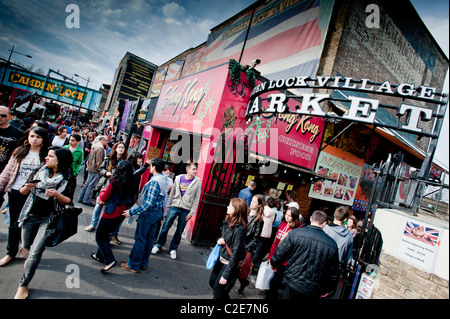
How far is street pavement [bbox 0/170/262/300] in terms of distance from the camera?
2717mm

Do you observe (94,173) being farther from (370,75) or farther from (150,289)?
(370,75)

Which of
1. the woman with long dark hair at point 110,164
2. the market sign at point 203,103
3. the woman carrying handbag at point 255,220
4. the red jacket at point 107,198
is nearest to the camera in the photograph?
the red jacket at point 107,198

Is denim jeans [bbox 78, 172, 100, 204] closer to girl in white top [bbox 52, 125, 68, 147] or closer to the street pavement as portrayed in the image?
girl in white top [bbox 52, 125, 68, 147]

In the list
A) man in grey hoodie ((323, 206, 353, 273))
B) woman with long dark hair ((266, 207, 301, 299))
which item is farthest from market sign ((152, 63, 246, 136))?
man in grey hoodie ((323, 206, 353, 273))

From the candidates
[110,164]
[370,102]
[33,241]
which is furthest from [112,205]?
[370,102]

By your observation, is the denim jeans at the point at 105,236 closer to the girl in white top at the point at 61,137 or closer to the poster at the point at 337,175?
the girl in white top at the point at 61,137

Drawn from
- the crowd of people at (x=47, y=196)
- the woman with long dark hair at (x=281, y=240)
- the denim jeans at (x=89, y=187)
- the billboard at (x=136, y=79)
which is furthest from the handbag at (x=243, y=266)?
the billboard at (x=136, y=79)

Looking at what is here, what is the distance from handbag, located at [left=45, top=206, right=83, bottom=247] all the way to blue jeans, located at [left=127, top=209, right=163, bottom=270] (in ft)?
3.23

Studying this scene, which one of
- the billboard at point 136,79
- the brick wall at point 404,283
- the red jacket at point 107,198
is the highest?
the billboard at point 136,79

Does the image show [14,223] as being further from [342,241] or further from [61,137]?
[342,241]

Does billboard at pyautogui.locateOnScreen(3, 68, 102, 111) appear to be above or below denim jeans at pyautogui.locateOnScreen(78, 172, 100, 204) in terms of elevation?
above

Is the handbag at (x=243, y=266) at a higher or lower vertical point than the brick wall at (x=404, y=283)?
lower

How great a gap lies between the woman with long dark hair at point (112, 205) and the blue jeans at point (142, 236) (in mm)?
311

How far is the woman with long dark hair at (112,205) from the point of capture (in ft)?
10.6
